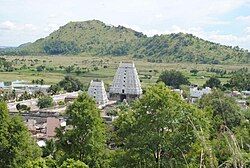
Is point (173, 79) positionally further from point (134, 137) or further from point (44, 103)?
point (134, 137)

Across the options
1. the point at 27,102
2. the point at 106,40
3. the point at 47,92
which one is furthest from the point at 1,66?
the point at 106,40

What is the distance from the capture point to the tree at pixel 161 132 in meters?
12.9

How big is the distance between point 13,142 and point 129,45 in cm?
12871

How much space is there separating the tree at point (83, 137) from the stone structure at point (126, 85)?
41.2 m

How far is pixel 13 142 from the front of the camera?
613 inches

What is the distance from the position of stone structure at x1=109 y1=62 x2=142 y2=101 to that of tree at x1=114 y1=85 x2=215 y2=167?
4277cm

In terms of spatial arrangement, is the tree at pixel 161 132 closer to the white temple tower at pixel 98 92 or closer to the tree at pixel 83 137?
the tree at pixel 83 137

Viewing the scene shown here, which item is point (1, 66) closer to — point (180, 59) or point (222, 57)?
point (180, 59)

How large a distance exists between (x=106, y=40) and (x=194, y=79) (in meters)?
80.7

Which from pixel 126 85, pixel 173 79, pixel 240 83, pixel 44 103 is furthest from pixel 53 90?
pixel 240 83

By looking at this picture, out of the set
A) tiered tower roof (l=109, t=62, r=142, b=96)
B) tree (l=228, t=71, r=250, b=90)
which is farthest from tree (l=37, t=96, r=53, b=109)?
tree (l=228, t=71, r=250, b=90)

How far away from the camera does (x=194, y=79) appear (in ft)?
255

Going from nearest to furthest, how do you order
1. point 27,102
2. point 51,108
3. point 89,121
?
point 89,121 → point 51,108 → point 27,102

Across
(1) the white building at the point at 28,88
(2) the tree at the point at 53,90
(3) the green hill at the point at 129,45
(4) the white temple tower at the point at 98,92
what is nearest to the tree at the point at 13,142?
(4) the white temple tower at the point at 98,92
